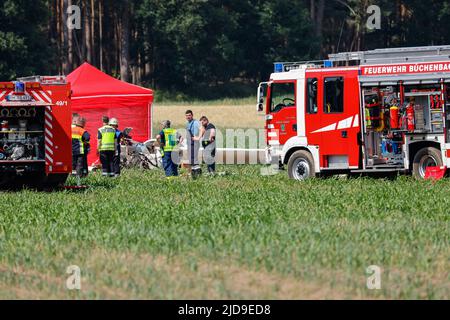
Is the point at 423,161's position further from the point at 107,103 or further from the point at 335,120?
the point at 107,103

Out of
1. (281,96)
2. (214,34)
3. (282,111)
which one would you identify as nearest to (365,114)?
(282,111)

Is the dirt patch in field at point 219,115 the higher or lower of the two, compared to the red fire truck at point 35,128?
higher

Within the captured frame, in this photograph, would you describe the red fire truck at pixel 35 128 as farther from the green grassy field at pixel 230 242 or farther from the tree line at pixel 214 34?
the tree line at pixel 214 34

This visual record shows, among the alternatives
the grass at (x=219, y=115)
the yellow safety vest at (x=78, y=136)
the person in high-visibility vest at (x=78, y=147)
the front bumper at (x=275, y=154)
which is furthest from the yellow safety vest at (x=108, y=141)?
the grass at (x=219, y=115)

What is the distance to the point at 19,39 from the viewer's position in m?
71.4

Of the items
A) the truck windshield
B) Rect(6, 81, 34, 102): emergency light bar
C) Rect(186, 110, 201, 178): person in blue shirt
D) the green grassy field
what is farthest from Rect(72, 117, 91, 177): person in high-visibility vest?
the truck windshield

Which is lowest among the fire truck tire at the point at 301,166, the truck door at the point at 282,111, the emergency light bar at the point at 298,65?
the fire truck tire at the point at 301,166

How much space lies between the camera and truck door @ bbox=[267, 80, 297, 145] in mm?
27750

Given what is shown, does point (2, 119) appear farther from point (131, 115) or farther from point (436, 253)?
point (436, 253)

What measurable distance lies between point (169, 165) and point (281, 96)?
131 inches

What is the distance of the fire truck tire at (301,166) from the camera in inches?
1080

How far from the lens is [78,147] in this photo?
27.8 m

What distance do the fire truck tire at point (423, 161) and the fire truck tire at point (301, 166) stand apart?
2527mm
